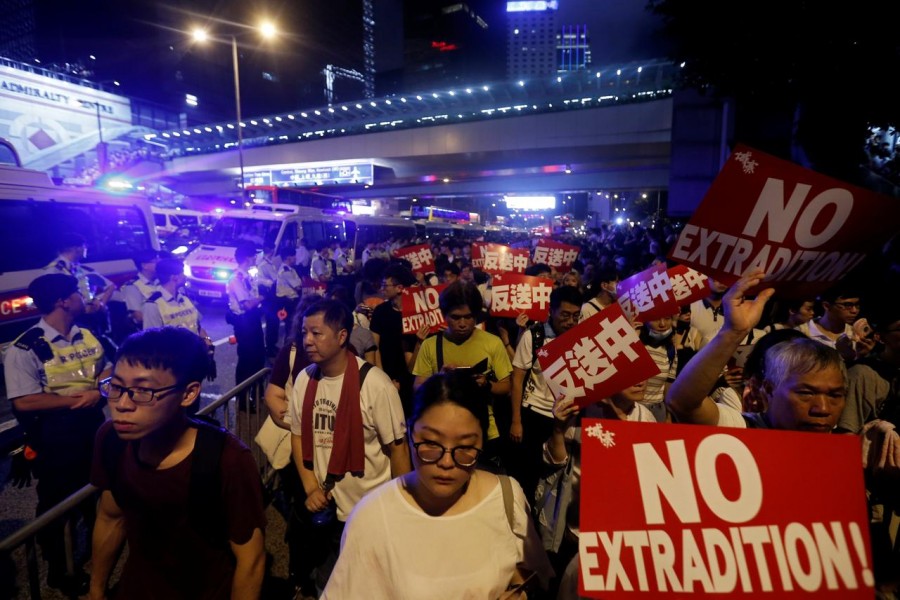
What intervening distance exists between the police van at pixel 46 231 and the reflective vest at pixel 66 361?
3.57 meters

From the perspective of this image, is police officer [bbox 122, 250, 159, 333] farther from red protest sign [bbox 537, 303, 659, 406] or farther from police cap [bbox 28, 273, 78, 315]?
red protest sign [bbox 537, 303, 659, 406]

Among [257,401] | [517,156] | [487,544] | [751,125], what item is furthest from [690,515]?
[517,156]

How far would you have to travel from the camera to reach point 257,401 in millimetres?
4766

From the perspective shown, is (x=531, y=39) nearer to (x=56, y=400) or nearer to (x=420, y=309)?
(x=420, y=309)

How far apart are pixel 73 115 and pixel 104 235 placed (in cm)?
4187

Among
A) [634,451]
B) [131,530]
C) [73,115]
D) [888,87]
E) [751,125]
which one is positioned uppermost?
[73,115]

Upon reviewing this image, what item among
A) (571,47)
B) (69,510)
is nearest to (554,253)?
(69,510)

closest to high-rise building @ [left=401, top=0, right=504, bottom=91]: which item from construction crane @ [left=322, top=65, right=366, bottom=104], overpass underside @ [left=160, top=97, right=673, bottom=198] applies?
construction crane @ [left=322, top=65, right=366, bottom=104]

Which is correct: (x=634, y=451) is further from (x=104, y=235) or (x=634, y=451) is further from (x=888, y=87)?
(x=104, y=235)

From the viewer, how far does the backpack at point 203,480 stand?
2.00 m

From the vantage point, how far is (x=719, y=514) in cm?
146

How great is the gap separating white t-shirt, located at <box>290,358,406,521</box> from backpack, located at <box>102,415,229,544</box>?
852 millimetres

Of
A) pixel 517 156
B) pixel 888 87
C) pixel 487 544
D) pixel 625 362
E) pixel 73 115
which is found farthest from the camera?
pixel 73 115

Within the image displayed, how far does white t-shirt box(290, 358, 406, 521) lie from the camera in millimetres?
2920
